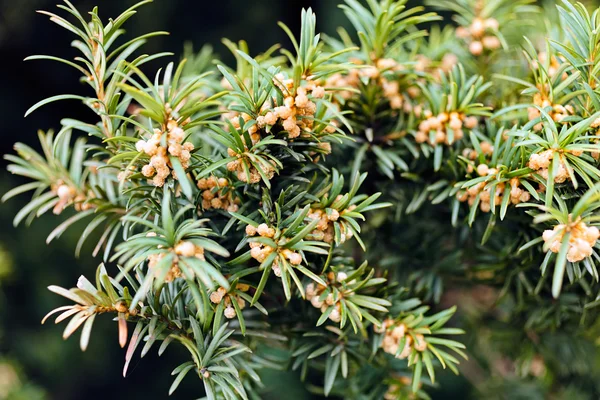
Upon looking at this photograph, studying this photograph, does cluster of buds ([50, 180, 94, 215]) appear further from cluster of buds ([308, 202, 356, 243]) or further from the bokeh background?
the bokeh background

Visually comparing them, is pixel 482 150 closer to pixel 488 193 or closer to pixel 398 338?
pixel 488 193

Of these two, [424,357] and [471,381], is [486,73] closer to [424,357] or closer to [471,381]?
[424,357]

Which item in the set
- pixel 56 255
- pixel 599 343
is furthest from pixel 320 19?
pixel 599 343

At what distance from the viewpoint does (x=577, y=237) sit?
0.37 m

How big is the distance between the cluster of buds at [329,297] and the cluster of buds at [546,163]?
0.17m

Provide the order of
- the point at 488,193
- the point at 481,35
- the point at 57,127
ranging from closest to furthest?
the point at 488,193
the point at 481,35
the point at 57,127


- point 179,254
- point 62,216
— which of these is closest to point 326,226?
point 179,254

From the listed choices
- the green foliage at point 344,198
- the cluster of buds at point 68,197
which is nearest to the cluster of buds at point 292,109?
the green foliage at point 344,198

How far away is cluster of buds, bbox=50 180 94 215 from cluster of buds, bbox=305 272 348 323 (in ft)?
0.80

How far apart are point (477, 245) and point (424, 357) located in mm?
150

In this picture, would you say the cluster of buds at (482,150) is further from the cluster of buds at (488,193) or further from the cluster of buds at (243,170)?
the cluster of buds at (243,170)

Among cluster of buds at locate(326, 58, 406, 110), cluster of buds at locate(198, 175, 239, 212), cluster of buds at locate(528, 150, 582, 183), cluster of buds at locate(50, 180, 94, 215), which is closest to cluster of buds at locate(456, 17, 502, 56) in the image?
cluster of buds at locate(326, 58, 406, 110)

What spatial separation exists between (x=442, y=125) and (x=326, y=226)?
0.18 metres

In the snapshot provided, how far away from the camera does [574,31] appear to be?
45 centimetres
